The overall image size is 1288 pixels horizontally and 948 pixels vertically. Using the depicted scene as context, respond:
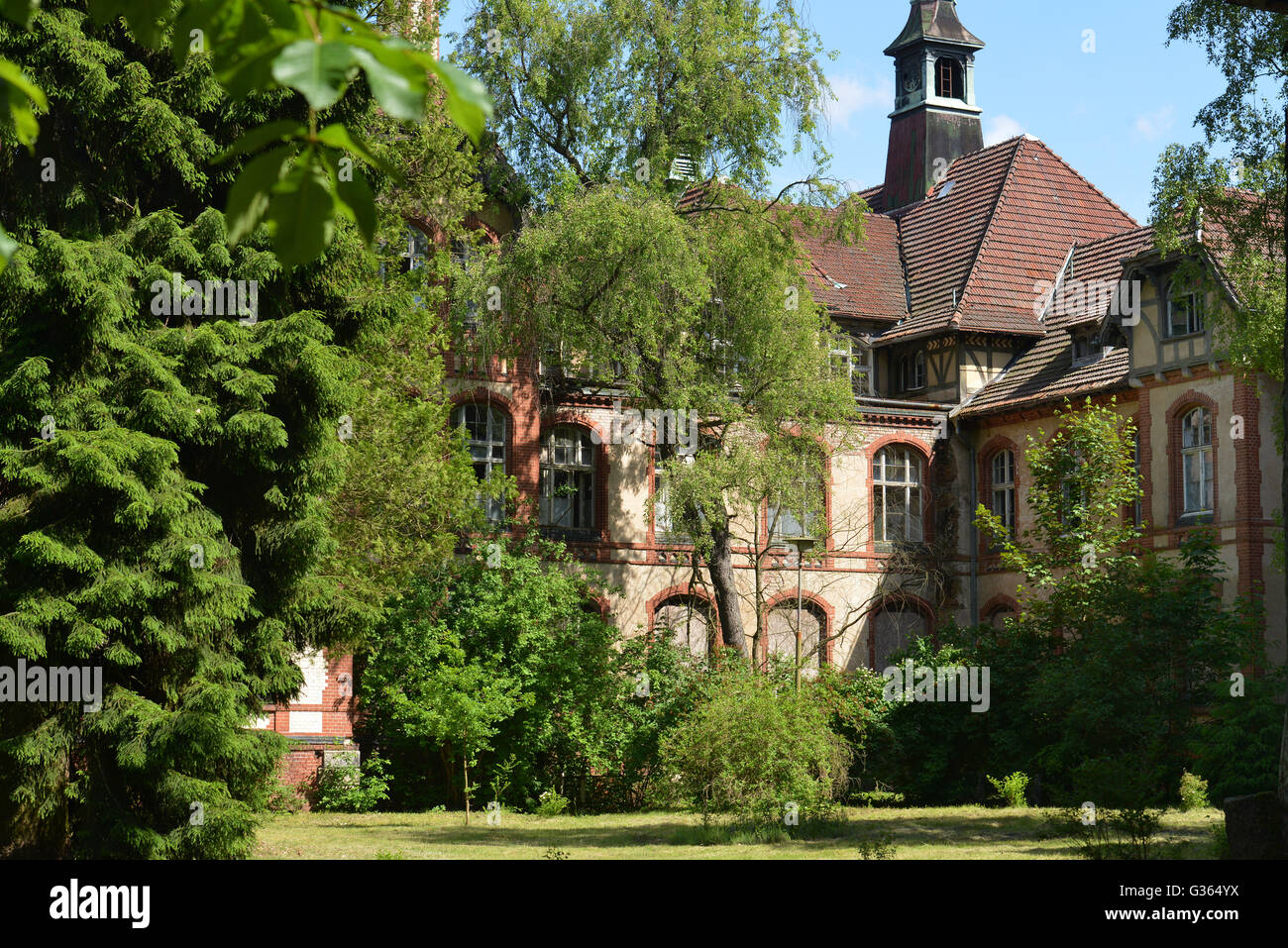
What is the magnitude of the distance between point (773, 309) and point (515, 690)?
23.5 ft

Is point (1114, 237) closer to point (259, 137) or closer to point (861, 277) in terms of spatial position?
point (861, 277)

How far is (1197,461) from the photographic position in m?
Answer: 25.7

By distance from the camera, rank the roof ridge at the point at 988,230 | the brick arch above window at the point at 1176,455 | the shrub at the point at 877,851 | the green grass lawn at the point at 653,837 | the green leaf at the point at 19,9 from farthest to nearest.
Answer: the roof ridge at the point at 988,230, the brick arch above window at the point at 1176,455, the green grass lawn at the point at 653,837, the shrub at the point at 877,851, the green leaf at the point at 19,9

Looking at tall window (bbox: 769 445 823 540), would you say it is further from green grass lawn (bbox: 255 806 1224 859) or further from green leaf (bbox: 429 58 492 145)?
green leaf (bbox: 429 58 492 145)

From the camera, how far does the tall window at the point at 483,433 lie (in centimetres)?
2695

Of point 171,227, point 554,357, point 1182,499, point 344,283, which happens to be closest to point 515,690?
point 554,357

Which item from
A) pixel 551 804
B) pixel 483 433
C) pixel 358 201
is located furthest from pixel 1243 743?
pixel 358 201

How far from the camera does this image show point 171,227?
14211 millimetres

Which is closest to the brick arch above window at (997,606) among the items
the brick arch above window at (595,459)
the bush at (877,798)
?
the bush at (877,798)

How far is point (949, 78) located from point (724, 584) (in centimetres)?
2278

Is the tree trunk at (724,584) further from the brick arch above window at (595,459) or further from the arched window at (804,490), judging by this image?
the brick arch above window at (595,459)

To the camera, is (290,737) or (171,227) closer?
(171,227)

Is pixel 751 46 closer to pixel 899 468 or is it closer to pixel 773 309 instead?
pixel 773 309

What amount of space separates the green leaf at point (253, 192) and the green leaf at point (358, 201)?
0.34 feet
